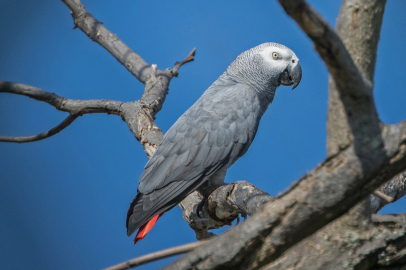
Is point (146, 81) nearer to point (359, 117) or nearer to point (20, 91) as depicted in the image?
point (20, 91)

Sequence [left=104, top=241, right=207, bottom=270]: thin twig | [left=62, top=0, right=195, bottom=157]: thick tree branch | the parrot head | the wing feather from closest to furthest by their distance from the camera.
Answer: [left=104, top=241, right=207, bottom=270]: thin twig, the wing feather, [left=62, top=0, right=195, bottom=157]: thick tree branch, the parrot head

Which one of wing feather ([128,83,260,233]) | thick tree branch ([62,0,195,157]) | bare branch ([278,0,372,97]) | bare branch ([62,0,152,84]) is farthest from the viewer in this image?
bare branch ([62,0,152,84])

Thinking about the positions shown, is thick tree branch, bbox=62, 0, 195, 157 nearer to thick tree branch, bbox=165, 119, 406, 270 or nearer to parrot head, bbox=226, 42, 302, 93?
parrot head, bbox=226, 42, 302, 93

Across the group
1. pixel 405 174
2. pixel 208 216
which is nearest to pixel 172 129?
pixel 208 216

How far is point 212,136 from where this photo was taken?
1615 mm

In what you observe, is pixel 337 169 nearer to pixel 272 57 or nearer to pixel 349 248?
pixel 349 248

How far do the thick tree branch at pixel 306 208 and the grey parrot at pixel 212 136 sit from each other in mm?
806

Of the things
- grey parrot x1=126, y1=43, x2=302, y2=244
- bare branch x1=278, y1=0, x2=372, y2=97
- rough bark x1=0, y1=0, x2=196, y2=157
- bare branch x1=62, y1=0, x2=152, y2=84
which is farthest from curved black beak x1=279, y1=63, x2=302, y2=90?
bare branch x1=278, y1=0, x2=372, y2=97

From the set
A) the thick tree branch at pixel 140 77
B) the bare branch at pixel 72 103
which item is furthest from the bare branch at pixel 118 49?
the bare branch at pixel 72 103

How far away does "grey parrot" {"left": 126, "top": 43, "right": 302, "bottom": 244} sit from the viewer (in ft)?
4.75

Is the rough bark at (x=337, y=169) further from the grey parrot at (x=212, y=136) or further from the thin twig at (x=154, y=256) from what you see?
the grey parrot at (x=212, y=136)

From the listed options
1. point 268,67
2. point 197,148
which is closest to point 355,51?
point 197,148

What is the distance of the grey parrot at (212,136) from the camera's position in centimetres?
145

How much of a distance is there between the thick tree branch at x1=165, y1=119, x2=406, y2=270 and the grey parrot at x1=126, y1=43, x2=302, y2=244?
81 cm
